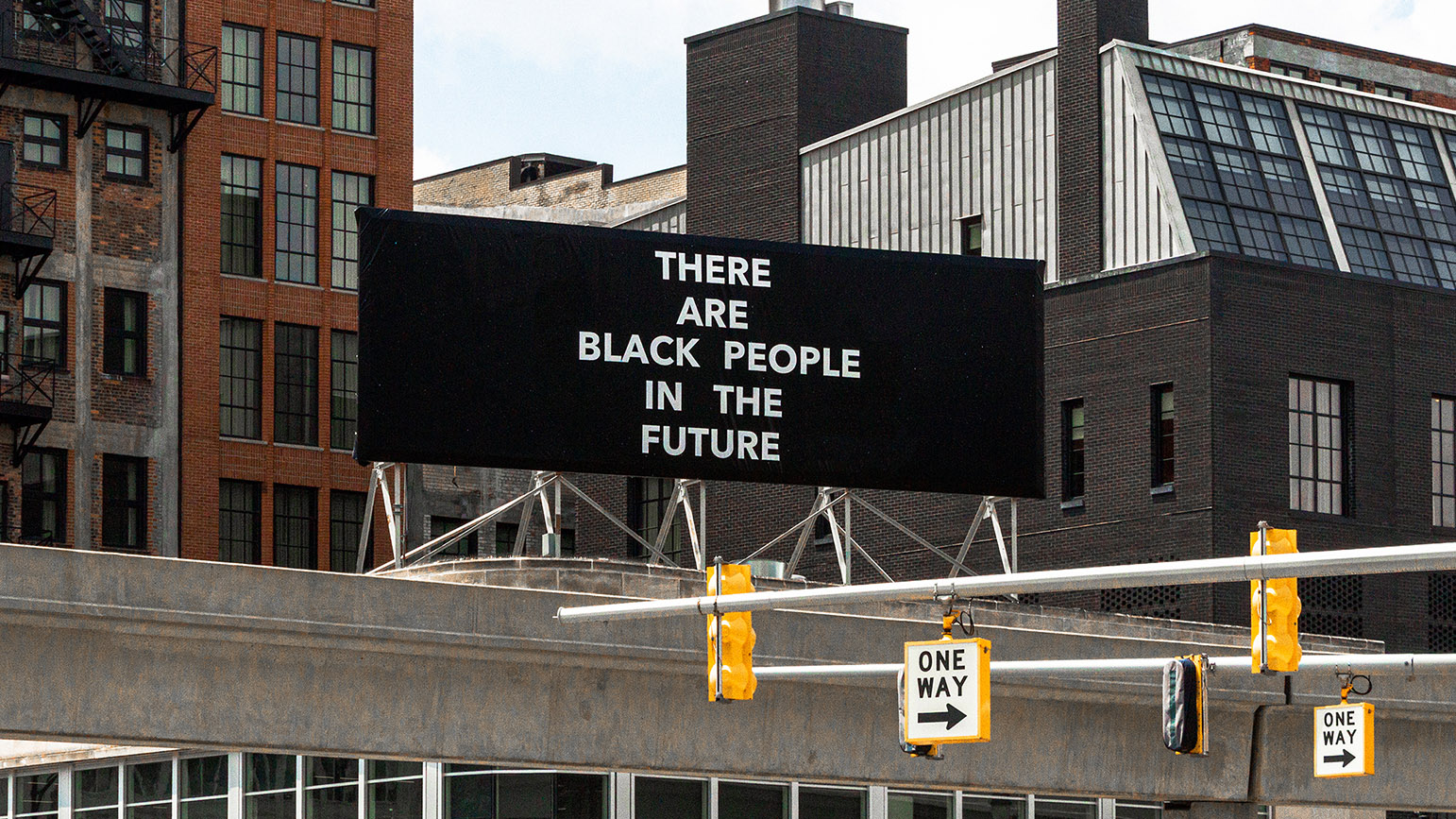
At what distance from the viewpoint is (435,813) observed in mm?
38000

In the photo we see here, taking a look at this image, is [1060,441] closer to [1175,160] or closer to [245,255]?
[1175,160]

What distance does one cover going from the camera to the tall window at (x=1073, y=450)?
52594mm

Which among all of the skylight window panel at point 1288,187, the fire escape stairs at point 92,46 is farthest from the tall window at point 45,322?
the skylight window panel at point 1288,187

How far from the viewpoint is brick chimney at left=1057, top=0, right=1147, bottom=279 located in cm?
5369

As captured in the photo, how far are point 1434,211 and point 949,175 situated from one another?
11108 mm

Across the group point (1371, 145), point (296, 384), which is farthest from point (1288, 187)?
point (296, 384)

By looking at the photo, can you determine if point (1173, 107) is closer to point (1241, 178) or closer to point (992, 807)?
point (1241, 178)

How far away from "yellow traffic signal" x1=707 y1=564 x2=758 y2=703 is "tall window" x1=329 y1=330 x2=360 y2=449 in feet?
127

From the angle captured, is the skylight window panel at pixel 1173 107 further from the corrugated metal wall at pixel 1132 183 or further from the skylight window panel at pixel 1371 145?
the skylight window panel at pixel 1371 145

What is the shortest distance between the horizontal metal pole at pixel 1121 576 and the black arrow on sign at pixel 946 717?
1265 mm

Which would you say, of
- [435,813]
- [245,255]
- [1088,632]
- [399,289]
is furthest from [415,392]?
[245,255]

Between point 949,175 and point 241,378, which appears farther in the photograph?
point 241,378

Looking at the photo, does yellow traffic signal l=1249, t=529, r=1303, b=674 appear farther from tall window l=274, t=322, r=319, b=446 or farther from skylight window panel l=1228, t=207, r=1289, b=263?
tall window l=274, t=322, r=319, b=446

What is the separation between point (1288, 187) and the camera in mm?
53812
